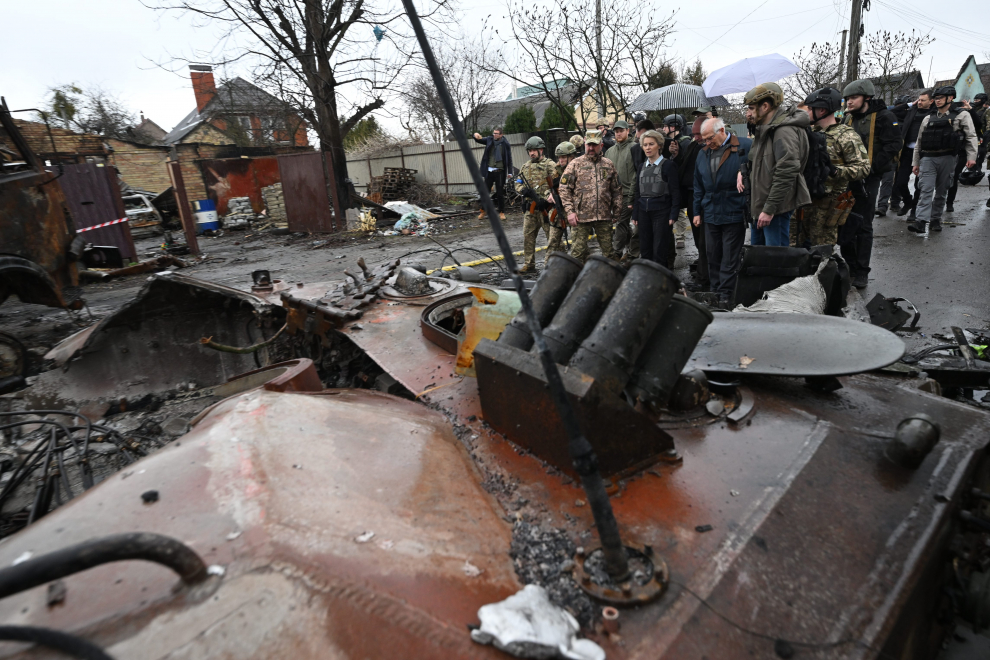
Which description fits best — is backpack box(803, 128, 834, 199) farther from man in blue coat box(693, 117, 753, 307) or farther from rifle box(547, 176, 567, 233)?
rifle box(547, 176, 567, 233)

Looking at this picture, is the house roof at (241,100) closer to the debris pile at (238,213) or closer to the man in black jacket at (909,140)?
the debris pile at (238,213)

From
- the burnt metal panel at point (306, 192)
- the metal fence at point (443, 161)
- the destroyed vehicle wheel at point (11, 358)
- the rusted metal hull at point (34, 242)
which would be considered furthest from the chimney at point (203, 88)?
the destroyed vehicle wheel at point (11, 358)

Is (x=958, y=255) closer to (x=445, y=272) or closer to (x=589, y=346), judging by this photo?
(x=445, y=272)

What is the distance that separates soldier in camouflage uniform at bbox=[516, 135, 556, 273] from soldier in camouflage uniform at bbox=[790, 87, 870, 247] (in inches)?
141

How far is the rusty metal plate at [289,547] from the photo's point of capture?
1090mm

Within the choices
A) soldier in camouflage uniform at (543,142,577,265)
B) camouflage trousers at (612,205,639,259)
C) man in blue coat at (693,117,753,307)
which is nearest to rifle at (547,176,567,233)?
soldier in camouflage uniform at (543,142,577,265)

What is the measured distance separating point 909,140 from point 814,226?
19.7 feet

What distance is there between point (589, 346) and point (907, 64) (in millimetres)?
27940

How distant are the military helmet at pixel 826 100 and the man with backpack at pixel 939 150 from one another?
3387 millimetres

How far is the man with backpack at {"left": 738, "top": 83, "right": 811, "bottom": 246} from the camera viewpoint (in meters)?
5.08

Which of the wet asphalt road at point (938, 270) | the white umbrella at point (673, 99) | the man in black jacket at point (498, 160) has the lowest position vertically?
the wet asphalt road at point (938, 270)

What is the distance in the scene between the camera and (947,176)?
8.38 metres

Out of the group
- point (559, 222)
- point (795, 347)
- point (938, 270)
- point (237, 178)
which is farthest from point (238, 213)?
point (795, 347)

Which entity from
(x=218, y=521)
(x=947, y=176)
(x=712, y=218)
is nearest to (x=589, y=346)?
(x=218, y=521)
